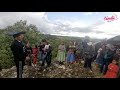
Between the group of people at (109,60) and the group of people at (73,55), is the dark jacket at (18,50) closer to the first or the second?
the group of people at (73,55)

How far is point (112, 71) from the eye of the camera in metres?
8.53

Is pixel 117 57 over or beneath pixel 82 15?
beneath

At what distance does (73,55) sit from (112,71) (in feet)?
2.60

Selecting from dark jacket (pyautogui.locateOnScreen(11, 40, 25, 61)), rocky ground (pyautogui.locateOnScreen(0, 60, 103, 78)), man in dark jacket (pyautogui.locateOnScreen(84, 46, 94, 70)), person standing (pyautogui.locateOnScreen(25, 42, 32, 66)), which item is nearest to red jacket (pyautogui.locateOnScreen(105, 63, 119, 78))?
rocky ground (pyautogui.locateOnScreen(0, 60, 103, 78))

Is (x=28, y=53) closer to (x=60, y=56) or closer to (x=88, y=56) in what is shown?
(x=60, y=56)

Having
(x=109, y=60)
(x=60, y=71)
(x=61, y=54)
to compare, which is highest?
(x=61, y=54)

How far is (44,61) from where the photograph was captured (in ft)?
28.1

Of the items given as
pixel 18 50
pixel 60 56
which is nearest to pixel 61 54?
pixel 60 56

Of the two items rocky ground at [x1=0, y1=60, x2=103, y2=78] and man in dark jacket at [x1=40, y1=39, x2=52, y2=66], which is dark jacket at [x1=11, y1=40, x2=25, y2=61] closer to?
rocky ground at [x1=0, y1=60, x2=103, y2=78]

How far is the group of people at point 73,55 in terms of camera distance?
8.52 metres
